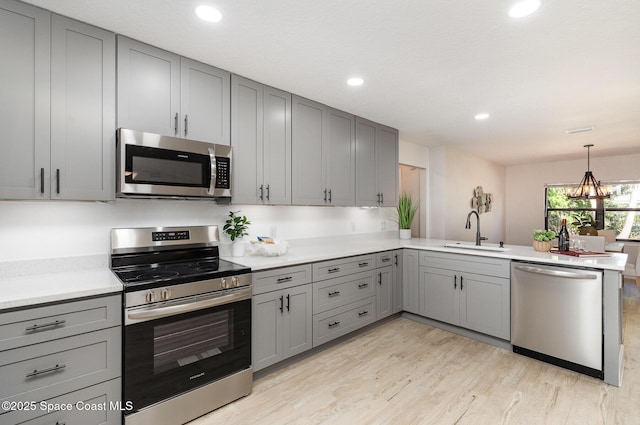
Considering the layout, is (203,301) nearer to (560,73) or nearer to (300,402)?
(300,402)

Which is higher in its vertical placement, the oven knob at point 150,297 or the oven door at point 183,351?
the oven knob at point 150,297

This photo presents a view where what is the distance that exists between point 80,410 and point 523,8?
10.2ft

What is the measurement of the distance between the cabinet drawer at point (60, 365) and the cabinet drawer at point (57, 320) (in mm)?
34

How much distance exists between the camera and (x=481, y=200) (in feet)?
20.0

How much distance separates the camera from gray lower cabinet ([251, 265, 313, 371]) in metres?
2.33

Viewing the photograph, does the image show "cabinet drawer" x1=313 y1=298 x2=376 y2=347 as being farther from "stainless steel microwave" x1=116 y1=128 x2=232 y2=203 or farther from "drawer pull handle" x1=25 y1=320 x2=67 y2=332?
"drawer pull handle" x1=25 y1=320 x2=67 y2=332

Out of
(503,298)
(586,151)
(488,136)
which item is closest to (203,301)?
(503,298)

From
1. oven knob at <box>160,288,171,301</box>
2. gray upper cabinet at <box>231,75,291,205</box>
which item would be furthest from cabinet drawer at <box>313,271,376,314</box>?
oven knob at <box>160,288,171,301</box>

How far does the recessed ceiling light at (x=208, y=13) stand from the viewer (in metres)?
1.73

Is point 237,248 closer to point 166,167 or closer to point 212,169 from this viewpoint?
point 212,169

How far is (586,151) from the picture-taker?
5.65m

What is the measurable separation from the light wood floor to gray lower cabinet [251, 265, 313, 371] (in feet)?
0.69

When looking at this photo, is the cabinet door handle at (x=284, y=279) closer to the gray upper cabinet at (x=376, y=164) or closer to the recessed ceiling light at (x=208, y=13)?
the gray upper cabinet at (x=376, y=164)

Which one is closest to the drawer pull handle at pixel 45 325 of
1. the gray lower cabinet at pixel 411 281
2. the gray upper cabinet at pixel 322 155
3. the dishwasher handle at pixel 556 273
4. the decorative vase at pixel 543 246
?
the gray upper cabinet at pixel 322 155
